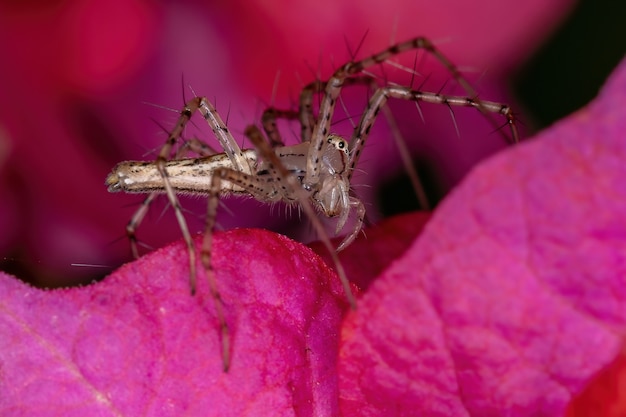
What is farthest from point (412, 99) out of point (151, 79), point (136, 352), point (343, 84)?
point (136, 352)

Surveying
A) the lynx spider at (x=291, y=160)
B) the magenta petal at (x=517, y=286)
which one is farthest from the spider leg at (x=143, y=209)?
the magenta petal at (x=517, y=286)

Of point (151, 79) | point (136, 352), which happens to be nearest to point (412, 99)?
point (151, 79)

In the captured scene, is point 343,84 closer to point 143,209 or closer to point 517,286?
point 143,209

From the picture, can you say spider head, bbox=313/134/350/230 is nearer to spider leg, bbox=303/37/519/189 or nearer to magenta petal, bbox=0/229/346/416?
spider leg, bbox=303/37/519/189

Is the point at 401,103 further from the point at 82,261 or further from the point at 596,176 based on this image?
the point at 596,176

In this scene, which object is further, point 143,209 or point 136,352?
point 143,209
